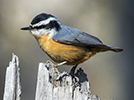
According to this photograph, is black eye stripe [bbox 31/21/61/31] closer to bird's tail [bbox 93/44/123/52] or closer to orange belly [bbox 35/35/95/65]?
orange belly [bbox 35/35/95/65]

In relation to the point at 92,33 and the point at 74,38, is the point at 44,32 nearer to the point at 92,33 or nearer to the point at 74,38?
the point at 74,38

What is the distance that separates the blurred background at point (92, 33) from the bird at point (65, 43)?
2520 millimetres

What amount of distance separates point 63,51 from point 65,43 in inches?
4.4

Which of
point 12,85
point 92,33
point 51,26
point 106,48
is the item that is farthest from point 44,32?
point 92,33

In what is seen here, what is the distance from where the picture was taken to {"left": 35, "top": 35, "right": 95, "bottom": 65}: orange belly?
14.1ft

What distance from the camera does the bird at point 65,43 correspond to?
4305mm

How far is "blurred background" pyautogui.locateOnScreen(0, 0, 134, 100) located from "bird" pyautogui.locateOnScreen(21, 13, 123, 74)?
8.27 feet

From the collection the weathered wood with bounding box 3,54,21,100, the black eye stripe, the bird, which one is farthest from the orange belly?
the weathered wood with bounding box 3,54,21,100

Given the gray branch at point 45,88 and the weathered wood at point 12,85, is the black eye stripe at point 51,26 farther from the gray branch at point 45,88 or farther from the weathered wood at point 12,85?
the weathered wood at point 12,85

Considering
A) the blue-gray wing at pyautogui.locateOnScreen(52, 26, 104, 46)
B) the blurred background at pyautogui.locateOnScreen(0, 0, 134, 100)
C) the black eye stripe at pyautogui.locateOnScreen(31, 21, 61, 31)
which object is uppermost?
the blurred background at pyautogui.locateOnScreen(0, 0, 134, 100)

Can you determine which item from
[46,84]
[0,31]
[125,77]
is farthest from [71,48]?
[0,31]

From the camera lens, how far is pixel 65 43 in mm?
4363

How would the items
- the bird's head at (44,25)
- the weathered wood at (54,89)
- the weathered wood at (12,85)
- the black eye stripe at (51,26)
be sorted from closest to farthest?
the weathered wood at (54,89) → the weathered wood at (12,85) → the bird's head at (44,25) → the black eye stripe at (51,26)

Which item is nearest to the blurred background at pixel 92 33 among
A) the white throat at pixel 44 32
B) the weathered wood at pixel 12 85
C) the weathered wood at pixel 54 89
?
the white throat at pixel 44 32
